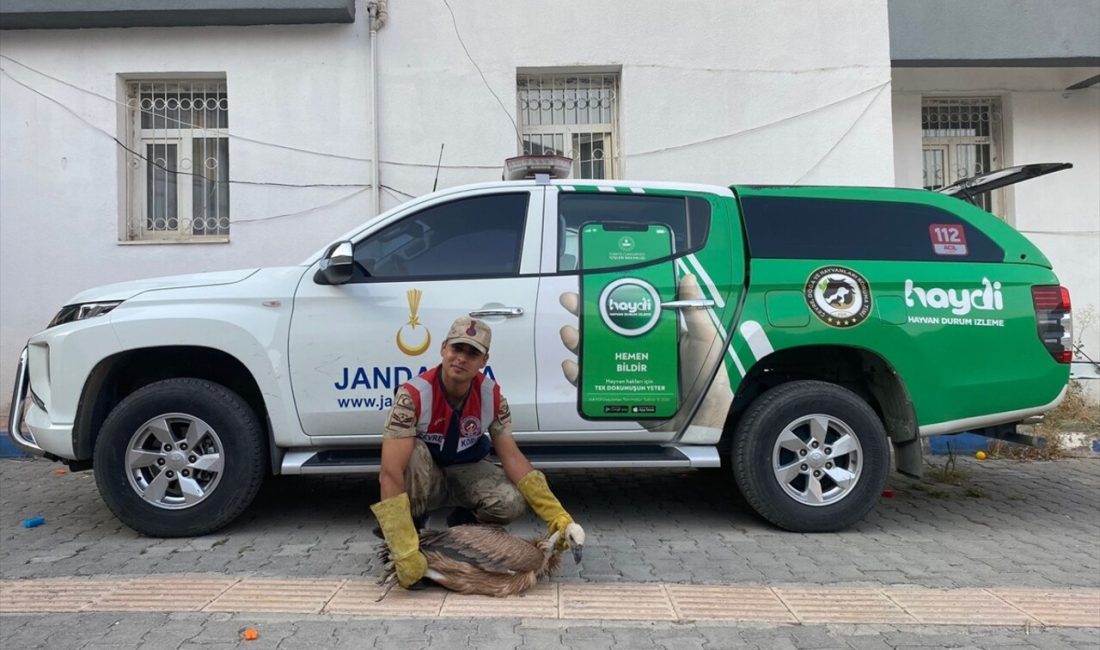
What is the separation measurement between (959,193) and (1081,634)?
3007mm

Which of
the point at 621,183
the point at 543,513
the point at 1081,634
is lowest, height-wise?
the point at 1081,634

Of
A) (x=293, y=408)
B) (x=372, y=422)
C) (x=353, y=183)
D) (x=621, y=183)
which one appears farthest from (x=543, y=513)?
(x=353, y=183)

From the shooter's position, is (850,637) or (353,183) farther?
(353,183)

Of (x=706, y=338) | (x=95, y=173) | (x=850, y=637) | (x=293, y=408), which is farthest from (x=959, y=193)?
(x=95, y=173)

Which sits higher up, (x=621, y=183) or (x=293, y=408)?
(x=621, y=183)

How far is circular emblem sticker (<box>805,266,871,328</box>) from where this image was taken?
4.66 m

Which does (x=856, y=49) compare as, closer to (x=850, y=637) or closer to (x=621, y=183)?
(x=621, y=183)

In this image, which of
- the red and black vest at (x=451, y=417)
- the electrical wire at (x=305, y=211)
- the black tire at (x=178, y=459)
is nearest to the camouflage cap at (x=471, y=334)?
the red and black vest at (x=451, y=417)

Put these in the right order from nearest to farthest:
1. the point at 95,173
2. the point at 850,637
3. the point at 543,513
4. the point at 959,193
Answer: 1. the point at 850,637
2. the point at 543,513
3. the point at 959,193
4. the point at 95,173

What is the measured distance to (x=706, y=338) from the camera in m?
4.61

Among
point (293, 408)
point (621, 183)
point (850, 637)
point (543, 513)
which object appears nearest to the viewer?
point (850, 637)

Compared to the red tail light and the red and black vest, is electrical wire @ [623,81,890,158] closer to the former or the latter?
the red tail light

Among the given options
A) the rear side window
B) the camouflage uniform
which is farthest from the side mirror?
the rear side window

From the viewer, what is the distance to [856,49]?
822 cm
